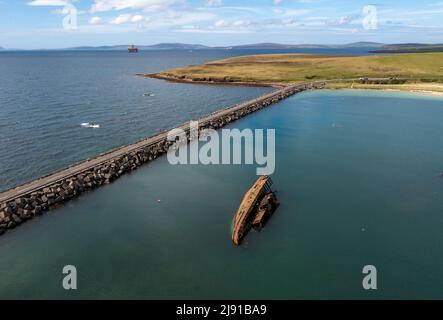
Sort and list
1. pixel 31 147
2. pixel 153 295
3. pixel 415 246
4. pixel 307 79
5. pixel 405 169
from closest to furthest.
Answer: pixel 153 295 → pixel 415 246 → pixel 405 169 → pixel 31 147 → pixel 307 79

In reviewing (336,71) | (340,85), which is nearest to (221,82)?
(340,85)

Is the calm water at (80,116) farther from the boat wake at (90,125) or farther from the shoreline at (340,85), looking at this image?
the shoreline at (340,85)

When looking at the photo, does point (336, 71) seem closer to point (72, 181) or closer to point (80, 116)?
point (80, 116)

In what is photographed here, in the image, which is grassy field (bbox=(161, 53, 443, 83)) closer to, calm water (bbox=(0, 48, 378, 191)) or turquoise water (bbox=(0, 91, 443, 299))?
calm water (bbox=(0, 48, 378, 191))

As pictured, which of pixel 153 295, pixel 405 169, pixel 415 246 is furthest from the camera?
pixel 405 169

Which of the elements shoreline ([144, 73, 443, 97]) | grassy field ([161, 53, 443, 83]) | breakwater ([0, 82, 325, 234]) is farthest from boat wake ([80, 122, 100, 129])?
grassy field ([161, 53, 443, 83])
